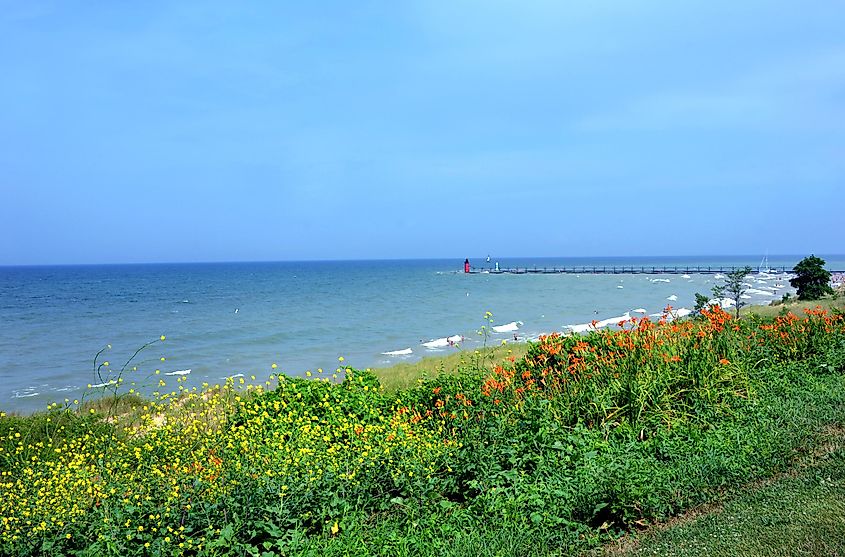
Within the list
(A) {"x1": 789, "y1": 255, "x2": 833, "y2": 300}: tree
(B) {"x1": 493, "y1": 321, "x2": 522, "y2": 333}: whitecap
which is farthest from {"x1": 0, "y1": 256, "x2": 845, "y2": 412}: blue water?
(A) {"x1": 789, "y1": 255, "x2": 833, "y2": 300}: tree

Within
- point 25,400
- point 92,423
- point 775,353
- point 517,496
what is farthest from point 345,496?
point 25,400

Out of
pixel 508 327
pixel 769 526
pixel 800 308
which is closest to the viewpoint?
pixel 769 526

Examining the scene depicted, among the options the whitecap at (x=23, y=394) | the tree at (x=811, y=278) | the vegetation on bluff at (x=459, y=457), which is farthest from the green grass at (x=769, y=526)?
the tree at (x=811, y=278)

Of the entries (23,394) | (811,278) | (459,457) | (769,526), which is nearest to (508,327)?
(811,278)

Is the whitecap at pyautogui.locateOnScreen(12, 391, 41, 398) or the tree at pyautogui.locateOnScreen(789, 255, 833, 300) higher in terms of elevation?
the tree at pyautogui.locateOnScreen(789, 255, 833, 300)

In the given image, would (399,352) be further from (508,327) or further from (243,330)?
(243,330)

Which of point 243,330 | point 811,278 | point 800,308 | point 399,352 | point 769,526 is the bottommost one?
point 399,352

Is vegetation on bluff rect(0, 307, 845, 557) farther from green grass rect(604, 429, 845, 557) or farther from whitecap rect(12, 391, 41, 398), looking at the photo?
whitecap rect(12, 391, 41, 398)

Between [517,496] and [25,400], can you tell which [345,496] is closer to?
[517,496]

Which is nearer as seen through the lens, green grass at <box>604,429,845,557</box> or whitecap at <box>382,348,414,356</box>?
green grass at <box>604,429,845,557</box>

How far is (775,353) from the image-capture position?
26.2 ft

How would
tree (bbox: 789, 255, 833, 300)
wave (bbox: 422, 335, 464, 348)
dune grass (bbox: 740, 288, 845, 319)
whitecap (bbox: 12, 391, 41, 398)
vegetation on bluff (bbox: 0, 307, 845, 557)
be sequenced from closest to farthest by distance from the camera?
1. vegetation on bluff (bbox: 0, 307, 845, 557)
2. dune grass (bbox: 740, 288, 845, 319)
3. whitecap (bbox: 12, 391, 41, 398)
4. wave (bbox: 422, 335, 464, 348)
5. tree (bbox: 789, 255, 833, 300)

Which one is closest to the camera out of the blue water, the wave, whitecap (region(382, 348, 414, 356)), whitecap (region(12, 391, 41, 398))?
whitecap (region(12, 391, 41, 398))

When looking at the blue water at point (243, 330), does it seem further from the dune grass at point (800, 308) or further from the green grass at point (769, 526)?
the green grass at point (769, 526)
